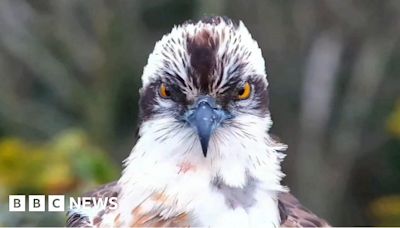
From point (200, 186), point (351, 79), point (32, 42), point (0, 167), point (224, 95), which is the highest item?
point (32, 42)

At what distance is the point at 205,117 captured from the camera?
1.58 meters

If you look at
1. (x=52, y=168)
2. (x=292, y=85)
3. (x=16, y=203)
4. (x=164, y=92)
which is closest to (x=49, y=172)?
(x=52, y=168)

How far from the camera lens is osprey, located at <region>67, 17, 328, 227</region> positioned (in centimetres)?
162

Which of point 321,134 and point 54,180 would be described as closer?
point 54,180

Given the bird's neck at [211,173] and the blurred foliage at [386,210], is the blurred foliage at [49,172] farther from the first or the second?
the blurred foliage at [386,210]

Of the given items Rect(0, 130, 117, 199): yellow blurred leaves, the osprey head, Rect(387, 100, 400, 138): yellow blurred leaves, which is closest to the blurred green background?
Rect(387, 100, 400, 138): yellow blurred leaves

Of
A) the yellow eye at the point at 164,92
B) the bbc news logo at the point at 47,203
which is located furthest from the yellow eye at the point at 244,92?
the bbc news logo at the point at 47,203

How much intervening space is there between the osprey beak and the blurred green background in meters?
1.32

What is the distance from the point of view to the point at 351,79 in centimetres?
327

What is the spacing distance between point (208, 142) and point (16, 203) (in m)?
0.68

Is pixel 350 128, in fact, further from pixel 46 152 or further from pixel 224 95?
pixel 224 95

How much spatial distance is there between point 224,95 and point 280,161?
16 cm

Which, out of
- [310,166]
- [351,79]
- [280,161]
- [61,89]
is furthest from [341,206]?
[280,161]

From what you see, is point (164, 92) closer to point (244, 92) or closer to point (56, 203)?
point (244, 92)
